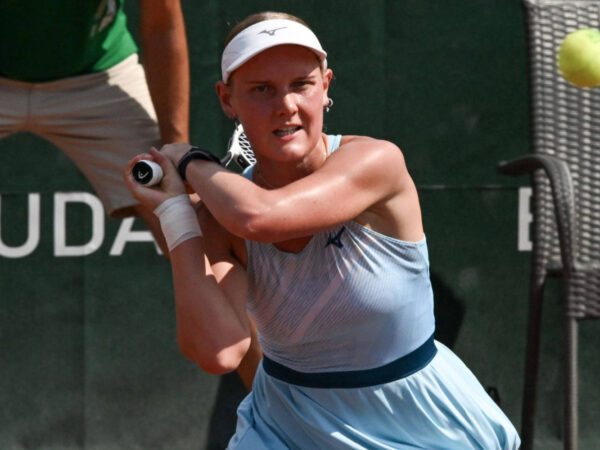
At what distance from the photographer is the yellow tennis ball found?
313 cm

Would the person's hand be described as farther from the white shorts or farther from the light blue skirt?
the white shorts

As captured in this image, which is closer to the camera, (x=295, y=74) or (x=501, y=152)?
(x=295, y=74)

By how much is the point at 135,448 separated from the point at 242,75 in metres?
1.91

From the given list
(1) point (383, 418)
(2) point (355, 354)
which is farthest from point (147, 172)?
(1) point (383, 418)

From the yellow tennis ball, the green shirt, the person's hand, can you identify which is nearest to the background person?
the green shirt

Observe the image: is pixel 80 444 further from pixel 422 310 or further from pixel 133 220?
pixel 422 310

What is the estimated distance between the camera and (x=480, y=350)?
12.7ft

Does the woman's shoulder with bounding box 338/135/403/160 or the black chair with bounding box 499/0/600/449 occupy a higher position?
the woman's shoulder with bounding box 338/135/403/160

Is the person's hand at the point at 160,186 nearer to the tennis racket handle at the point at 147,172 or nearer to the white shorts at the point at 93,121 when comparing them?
the tennis racket handle at the point at 147,172

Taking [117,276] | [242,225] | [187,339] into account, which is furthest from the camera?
[117,276]

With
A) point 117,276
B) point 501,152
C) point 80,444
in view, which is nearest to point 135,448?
point 80,444

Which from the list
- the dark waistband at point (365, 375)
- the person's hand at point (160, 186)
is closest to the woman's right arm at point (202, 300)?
the person's hand at point (160, 186)

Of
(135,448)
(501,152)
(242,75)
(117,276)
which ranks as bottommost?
(135,448)

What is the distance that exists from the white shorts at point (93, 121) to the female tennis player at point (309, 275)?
1077 millimetres
